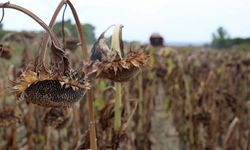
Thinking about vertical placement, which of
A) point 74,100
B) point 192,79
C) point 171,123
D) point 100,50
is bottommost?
point 171,123

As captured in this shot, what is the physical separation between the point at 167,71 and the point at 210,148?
2.77 metres

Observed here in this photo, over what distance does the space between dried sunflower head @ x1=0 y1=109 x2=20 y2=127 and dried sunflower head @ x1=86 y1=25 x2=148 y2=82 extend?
124 cm

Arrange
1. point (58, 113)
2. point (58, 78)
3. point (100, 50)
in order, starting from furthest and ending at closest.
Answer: point (58, 113)
point (100, 50)
point (58, 78)

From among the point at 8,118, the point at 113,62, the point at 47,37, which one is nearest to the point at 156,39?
the point at 8,118

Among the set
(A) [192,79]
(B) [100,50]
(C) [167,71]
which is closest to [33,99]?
(B) [100,50]

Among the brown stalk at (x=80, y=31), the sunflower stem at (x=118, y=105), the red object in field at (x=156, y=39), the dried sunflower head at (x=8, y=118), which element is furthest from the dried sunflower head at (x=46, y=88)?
the red object in field at (x=156, y=39)

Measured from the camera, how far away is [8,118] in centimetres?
267

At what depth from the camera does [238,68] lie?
8352mm

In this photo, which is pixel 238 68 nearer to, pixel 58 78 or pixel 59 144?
pixel 59 144

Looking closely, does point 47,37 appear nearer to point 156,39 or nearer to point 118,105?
point 118,105

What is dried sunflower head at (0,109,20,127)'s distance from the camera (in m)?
2.62

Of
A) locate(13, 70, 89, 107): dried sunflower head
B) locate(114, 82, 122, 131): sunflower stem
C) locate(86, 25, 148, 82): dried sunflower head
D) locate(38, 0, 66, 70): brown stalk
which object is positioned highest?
locate(38, 0, 66, 70): brown stalk

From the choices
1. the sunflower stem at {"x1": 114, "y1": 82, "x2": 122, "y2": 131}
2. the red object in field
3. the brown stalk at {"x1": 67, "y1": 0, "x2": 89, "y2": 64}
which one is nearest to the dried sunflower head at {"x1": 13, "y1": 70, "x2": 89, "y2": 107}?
the brown stalk at {"x1": 67, "y1": 0, "x2": 89, "y2": 64}

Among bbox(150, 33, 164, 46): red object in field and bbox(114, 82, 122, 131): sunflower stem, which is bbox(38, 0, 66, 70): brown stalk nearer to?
bbox(114, 82, 122, 131): sunflower stem
